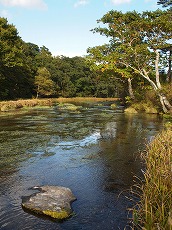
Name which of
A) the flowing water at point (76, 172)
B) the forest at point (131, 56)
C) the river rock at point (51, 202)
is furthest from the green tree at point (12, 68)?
the river rock at point (51, 202)

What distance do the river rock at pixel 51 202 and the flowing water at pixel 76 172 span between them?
0.17 metres

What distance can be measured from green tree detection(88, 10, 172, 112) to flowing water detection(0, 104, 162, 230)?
12231 mm

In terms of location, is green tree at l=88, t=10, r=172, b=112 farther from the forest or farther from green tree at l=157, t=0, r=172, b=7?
green tree at l=157, t=0, r=172, b=7

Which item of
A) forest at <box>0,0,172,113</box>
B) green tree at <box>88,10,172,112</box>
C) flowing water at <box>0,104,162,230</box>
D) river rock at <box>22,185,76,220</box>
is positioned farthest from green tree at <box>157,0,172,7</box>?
river rock at <box>22,185,76,220</box>

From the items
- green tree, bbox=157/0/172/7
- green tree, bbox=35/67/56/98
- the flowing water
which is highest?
green tree, bbox=157/0/172/7

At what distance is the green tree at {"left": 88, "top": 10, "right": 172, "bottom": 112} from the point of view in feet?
89.2

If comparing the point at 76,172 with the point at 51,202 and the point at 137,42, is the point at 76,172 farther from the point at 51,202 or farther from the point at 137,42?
the point at 137,42

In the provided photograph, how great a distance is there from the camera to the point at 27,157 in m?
12.1

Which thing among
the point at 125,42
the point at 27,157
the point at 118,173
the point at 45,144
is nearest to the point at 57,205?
the point at 118,173

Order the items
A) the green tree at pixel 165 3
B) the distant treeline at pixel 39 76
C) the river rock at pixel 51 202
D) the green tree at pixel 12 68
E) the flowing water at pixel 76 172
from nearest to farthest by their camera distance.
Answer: the flowing water at pixel 76 172 < the river rock at pixel 51 202 < the green tree at pixel 165 3 < the green tree at pixel 12 68 < the distant treeline at pixel 39 76

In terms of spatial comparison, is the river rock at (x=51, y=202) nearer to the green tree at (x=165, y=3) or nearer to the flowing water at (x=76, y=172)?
the flowing water at (x=76, y=172)

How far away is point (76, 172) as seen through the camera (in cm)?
1010

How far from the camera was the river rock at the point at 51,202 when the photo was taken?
6.51 metres

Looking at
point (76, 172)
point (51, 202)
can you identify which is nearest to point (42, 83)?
point (76, 172)
